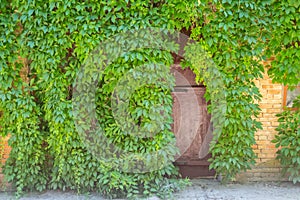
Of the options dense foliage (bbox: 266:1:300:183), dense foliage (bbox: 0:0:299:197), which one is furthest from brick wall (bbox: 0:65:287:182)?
dense foliage (bbox: 0:0:299:197)

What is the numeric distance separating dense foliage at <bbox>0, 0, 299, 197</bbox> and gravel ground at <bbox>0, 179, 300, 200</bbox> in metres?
0.12

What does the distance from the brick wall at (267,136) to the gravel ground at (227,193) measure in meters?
0.12

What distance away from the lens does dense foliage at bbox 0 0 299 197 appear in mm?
3338

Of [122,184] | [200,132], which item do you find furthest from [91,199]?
[200,132]

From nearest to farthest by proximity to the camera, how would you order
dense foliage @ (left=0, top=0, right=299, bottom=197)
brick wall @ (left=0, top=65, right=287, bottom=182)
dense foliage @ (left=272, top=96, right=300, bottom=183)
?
dense foliage @ (left=0, top=0, right=299, bottom=197) < dense foliage @ (left=272, top=96, right=300, bottom=183) < brick wall @ (left=0, top=65, right=287, bottom=182)

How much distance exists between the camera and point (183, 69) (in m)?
3.94

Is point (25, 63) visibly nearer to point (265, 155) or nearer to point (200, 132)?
point (200, 132)

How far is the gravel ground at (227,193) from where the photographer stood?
141 inches

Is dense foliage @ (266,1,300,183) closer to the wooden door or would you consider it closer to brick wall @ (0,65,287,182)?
brick wall @ (0,65,287,182)

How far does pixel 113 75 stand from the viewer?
3434 millimetres

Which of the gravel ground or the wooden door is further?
the wooden door

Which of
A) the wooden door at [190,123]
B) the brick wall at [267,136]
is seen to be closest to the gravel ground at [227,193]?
the brick wall at [267,136]

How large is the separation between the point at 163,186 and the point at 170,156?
14.5 inches

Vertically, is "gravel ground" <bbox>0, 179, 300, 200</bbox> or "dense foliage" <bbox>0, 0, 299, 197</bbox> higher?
"dense foliage" <bbox>0, 0, 299, 197</bbox>
